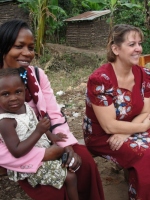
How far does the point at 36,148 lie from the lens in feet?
6.71

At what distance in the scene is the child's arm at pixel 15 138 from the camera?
189 centimetres

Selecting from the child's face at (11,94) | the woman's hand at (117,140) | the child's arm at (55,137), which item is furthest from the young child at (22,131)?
the woman's hand at (117,140)

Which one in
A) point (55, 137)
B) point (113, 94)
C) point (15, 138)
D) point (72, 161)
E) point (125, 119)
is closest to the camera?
point (15, 138)

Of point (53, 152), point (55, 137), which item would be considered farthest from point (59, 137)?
point (53, 152)

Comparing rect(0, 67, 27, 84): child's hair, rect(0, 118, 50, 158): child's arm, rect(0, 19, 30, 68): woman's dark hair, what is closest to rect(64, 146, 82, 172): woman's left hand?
rect(0, 118, 50, 158): child's arm

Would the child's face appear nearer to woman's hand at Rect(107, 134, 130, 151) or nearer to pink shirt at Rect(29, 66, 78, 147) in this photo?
pink shirt at Rect(29, 66, 78, 147)

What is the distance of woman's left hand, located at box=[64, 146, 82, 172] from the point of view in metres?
Answer: 2.10

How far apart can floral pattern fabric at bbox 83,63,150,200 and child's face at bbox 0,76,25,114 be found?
71 centimetres

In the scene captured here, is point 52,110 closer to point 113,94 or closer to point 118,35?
point 113,94

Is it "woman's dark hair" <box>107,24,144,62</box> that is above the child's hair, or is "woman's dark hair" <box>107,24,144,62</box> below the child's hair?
above

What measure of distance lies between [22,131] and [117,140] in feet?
2.69

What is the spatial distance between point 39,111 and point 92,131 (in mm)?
567

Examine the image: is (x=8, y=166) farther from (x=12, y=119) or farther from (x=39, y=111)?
(x=39, y=111)

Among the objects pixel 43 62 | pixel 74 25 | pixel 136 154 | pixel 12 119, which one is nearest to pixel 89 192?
pixel 136 154
